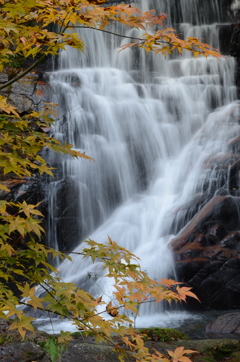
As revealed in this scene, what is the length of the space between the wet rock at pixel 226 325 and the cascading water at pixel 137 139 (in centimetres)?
155

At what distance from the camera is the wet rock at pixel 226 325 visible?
20.9 ft

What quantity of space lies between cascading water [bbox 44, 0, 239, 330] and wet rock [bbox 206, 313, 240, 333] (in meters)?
1.55

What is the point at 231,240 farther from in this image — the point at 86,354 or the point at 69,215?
the point at 86,354

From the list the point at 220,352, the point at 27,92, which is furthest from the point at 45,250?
the point at 27,92

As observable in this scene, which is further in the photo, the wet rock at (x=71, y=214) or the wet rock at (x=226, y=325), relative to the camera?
the wet rock at (x=71, y=214)

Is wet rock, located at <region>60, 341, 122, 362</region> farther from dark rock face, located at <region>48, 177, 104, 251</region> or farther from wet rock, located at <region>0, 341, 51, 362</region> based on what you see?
dark rock face, located at <region>48, 177, 104, 251</region>

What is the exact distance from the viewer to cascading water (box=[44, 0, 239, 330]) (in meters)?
10.1

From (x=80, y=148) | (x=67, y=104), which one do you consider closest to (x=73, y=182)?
(x=80, y=148)

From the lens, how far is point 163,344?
484 cm

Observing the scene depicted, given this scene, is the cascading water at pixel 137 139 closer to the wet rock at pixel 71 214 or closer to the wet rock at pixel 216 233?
the wet rock at pixel 71 214

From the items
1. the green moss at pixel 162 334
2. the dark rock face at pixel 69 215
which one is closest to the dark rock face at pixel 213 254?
the green moss at pixel 162 334

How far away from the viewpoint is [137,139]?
44.5ft

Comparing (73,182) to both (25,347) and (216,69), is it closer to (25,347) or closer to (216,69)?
(25,347)

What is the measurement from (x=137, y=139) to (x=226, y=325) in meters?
8.27
